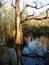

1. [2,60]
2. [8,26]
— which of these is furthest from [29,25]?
[2,60]

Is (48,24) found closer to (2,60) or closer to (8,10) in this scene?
(8,10)

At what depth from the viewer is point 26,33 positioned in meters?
18.2

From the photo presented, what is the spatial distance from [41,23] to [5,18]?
3.47 meters

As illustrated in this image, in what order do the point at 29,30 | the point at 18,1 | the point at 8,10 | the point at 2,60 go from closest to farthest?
the point at 2,60
the point at 18,1
the point at 8,10
the point at 29,30

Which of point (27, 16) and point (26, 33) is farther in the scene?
point (26, 33)

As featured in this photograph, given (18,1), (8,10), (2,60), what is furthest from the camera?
(8,10)

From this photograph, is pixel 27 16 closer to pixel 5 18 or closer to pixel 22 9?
pixel 22 9

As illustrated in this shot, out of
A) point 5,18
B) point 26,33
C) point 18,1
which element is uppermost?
point 18,1

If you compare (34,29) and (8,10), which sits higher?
(8,10)

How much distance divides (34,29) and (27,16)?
3529 mm

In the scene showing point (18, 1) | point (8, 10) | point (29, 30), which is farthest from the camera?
point (29, 30)

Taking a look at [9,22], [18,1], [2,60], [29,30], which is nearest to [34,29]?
[29,30]

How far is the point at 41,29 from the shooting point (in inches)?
750

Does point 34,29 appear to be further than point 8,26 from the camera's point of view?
Yes
